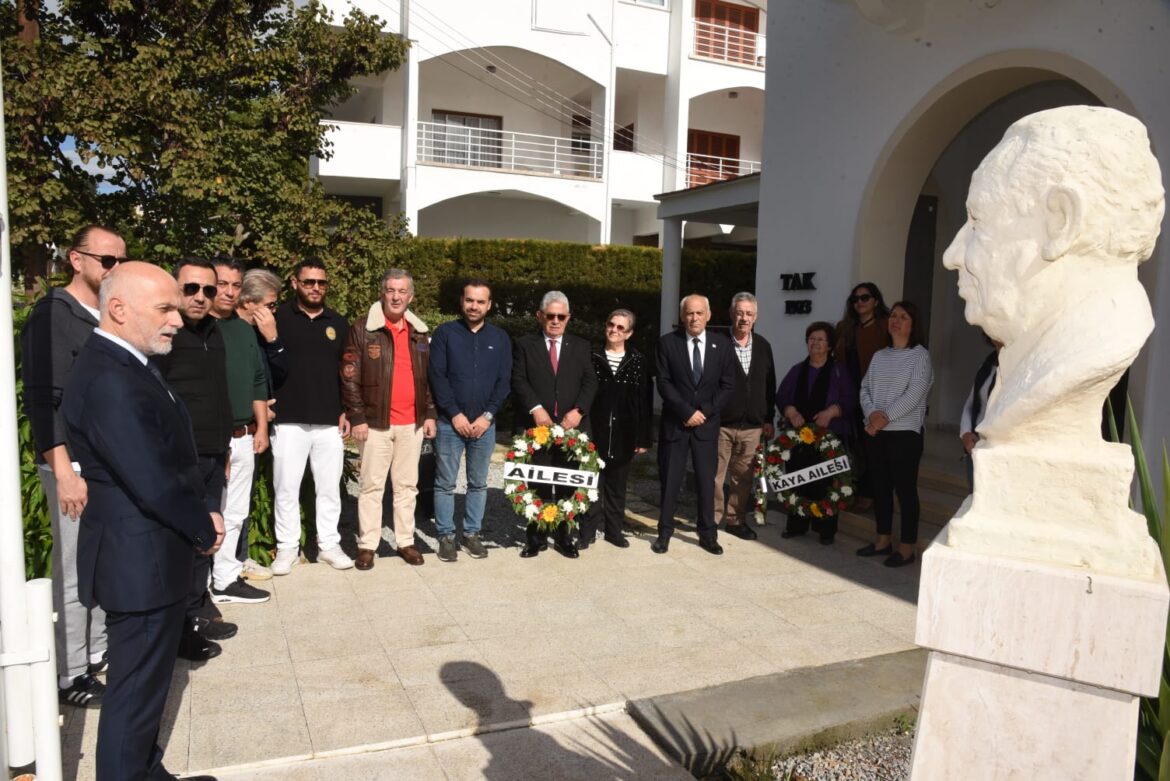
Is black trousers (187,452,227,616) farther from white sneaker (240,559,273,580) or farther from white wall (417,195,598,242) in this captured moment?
white wall (417,195,598,242)

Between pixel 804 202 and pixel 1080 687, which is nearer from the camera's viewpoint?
pixel 1080 687

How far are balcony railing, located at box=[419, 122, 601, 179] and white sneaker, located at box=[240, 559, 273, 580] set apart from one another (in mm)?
16467

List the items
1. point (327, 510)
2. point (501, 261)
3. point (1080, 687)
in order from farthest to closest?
point (501, 261) → point (327, 510) → point (1080, 687)

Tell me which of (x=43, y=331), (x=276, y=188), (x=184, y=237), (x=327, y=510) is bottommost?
(x=327, y=510)

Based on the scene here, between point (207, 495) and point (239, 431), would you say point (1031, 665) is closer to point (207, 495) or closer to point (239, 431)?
point (207, 495)

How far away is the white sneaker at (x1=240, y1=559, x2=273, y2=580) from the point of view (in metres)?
5.36

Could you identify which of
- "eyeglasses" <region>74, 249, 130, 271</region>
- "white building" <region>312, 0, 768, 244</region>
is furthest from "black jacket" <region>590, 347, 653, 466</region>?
"white building" <region>312, 0, 768, 244</region>

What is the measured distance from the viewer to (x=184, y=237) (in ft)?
28.2

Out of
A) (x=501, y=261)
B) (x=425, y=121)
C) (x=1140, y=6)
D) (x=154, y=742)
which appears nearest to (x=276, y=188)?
(x=154, y=742)

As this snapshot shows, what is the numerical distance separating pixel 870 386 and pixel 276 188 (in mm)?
6286

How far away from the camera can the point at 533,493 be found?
616cm

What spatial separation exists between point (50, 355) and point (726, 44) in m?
22.8

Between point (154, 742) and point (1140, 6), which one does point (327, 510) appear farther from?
point (1140, 6)

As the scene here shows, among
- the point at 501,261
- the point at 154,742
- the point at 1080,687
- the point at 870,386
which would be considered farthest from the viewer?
the point at 501,261
